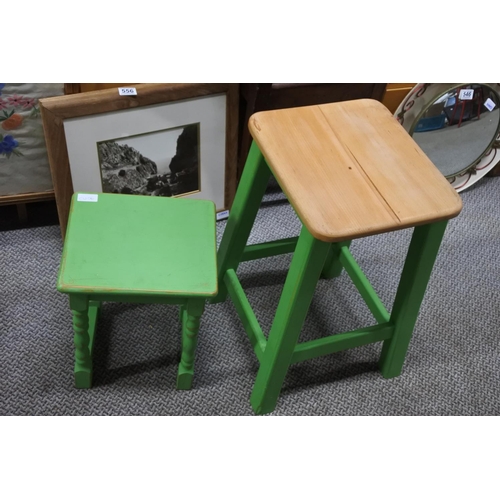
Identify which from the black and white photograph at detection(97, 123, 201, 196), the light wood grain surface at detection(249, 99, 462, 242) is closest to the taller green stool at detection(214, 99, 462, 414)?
the light wood grain surface at detection(249, 99, 462, 242)

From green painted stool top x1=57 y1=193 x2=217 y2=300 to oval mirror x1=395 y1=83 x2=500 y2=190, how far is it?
2.86 ft

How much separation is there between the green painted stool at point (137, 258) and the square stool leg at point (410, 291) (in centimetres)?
43

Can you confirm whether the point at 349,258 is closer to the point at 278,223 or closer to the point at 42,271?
the point at 278,223

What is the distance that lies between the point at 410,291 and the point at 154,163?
0.80m

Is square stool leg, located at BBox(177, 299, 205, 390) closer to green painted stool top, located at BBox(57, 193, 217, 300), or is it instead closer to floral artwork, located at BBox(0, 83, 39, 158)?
green painted stool top, located at BBox(57, 193, 217, 300)

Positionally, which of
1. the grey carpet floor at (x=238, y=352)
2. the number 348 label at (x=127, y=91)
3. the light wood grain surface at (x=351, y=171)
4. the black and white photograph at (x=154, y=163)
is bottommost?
the grey carpet floor at (x=238, y=352)

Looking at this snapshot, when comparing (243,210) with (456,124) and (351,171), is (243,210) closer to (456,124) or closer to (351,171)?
(351,171)

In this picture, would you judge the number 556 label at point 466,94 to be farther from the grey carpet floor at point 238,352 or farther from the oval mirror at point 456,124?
the grey carpet floor at point 238,352

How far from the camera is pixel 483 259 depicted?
1931 millimetres

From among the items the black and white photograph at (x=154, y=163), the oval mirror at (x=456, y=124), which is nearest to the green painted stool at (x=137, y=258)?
the black and white photograph at (x=154, y=163)

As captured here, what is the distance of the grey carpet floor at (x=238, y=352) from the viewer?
4.94ft

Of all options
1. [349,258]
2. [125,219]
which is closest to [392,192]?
[349,258]

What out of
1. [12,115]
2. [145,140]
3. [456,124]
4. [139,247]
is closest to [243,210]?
[139,247]

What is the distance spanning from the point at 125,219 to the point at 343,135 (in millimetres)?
509
